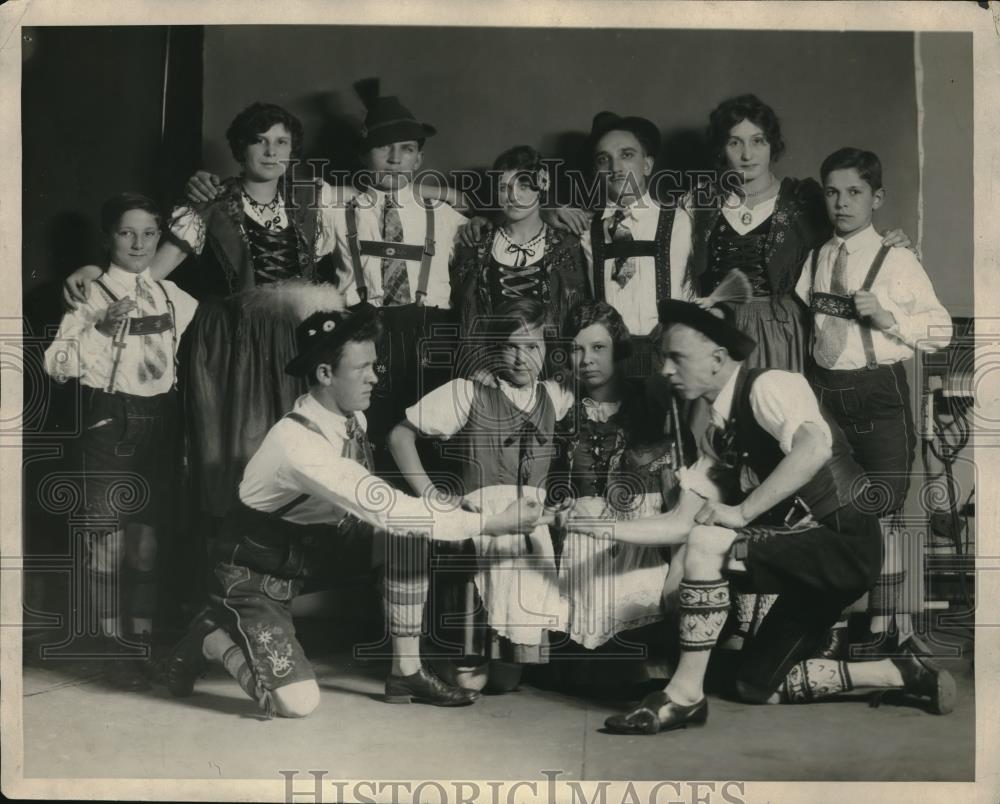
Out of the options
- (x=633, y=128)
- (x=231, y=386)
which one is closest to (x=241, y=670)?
(x=231, y=386)

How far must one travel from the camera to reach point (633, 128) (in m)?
4.68

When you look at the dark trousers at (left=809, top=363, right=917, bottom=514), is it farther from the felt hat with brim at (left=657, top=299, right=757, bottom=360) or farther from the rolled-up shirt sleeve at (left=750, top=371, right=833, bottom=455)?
the felt hat with brim at (left=657, top=299, right=757, bottom=360)

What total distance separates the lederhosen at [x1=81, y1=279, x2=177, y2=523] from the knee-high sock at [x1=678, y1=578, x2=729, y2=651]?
2243 millimetres

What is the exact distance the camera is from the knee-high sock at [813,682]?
449cm

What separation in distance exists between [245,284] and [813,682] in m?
2.89

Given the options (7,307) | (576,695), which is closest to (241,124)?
(7,307)

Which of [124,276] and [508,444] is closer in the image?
[508,444]

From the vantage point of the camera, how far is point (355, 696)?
15.0 feet

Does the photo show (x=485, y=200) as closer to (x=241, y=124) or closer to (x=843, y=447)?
(x=241, y=124)

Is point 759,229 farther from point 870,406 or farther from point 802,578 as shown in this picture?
point 802,578

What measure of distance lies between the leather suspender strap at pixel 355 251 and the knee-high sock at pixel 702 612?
1815 millimetres

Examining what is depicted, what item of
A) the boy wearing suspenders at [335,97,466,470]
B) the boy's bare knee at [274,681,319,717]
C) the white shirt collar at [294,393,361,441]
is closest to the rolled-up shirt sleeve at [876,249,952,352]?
the boy wearing suspenders at [335,97,466,470]

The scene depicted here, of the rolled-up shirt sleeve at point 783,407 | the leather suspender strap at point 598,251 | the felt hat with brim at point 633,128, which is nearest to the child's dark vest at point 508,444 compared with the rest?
the leather suspender strap at point 598,251

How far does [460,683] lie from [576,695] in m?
0.48
